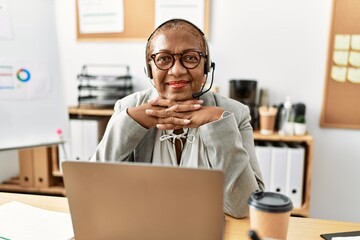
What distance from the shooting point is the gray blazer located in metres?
0.98

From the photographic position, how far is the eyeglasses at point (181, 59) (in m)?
1.06

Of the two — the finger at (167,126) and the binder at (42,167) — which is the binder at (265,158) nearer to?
the finger at (167,126)

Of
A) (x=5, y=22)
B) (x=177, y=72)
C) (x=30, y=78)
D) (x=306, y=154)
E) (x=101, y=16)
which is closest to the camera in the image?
(x=177, y=72)

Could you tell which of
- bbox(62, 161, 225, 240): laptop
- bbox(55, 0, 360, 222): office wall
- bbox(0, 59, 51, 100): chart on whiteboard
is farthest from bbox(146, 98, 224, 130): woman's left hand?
bbox(55, 0, 360, 222): office wall

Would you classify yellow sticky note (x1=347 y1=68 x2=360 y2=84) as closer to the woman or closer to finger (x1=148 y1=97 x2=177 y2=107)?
the woman

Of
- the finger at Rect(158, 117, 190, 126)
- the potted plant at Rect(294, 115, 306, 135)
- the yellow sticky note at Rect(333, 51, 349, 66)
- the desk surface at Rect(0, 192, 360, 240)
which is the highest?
the yellow sticky note at Rect(333, 51, 349, 66)

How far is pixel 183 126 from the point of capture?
1.07m

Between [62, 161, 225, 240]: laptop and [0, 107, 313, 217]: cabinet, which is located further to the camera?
[0, 107, 313, 217]: cabinet

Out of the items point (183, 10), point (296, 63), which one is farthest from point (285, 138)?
point (183, 10)

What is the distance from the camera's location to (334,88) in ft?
7.36

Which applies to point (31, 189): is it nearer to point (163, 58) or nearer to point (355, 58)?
point (163, 58)

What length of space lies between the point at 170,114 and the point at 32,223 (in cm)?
51

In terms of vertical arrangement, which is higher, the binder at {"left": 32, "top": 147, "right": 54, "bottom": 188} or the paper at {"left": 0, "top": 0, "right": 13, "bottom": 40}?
the paper at {"left": 0, "top": 0, "right": 13, "bottom": 40}

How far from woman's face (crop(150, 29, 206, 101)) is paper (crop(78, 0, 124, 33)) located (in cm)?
152
